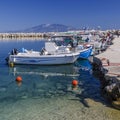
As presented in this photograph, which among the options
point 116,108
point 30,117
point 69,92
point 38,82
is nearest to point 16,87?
point 38,82

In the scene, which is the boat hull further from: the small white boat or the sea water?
the sea water

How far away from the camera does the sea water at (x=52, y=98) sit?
47.6 ft

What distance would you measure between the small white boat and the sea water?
12.9ft

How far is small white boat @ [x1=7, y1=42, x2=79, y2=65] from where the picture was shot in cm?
3158

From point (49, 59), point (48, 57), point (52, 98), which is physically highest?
point (48, 57)

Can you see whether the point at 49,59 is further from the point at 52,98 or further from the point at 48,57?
the point at 52,98

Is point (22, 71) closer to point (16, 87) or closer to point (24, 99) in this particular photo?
point (16, 87)

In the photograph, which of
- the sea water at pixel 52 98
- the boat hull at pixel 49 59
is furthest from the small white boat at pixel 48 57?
the sea water at pixel 52 98

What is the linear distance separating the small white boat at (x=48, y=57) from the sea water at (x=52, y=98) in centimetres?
392

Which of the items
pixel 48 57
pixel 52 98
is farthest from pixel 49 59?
pixel 52 98

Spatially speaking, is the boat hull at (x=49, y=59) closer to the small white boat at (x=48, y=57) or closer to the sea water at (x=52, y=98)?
the small white boat at (x=48, y=57)

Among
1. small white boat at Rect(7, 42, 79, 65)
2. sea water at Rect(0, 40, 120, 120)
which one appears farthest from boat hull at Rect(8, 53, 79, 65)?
sea water at Rect(0, 40, 120, 120)

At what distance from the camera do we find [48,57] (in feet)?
104

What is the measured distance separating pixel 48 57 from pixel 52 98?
46.8ft
